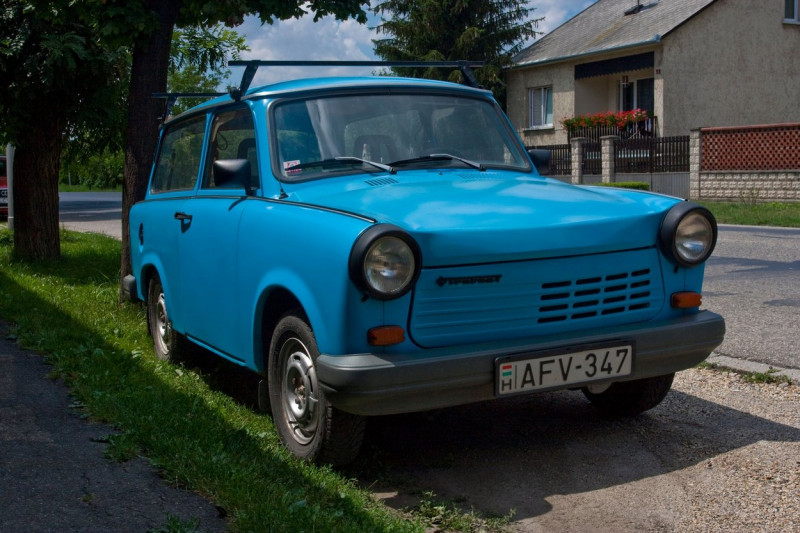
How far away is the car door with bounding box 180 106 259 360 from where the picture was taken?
502 cm

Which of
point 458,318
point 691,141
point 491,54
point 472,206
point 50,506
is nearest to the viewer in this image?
point 50,506

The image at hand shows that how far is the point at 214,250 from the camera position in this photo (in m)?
5.27

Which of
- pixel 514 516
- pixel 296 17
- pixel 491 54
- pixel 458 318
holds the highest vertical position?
pixel 491 54

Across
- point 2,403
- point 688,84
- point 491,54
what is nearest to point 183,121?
point 2,403

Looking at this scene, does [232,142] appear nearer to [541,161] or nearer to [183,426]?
[183,426]

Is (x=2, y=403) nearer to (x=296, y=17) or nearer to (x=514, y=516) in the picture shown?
(x=514, y=516)

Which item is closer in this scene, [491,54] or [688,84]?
[688,84]

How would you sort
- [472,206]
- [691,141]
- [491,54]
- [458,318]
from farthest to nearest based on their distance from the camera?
[491,54], [691,141], [472,206], [458,318]

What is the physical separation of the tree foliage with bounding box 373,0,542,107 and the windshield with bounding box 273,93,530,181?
34119mm

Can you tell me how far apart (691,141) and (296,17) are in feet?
61.1

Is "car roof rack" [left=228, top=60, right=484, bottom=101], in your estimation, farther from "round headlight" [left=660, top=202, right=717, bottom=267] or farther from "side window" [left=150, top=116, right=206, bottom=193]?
"round headlight" [left=660, top=202, right=717, bottom=267]

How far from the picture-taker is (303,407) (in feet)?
14.4

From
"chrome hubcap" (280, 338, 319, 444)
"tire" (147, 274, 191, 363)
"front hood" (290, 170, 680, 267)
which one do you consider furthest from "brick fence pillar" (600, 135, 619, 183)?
"chrome hubcap" (280, 338, 319, 444)

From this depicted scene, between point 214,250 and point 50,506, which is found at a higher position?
point 214,250
